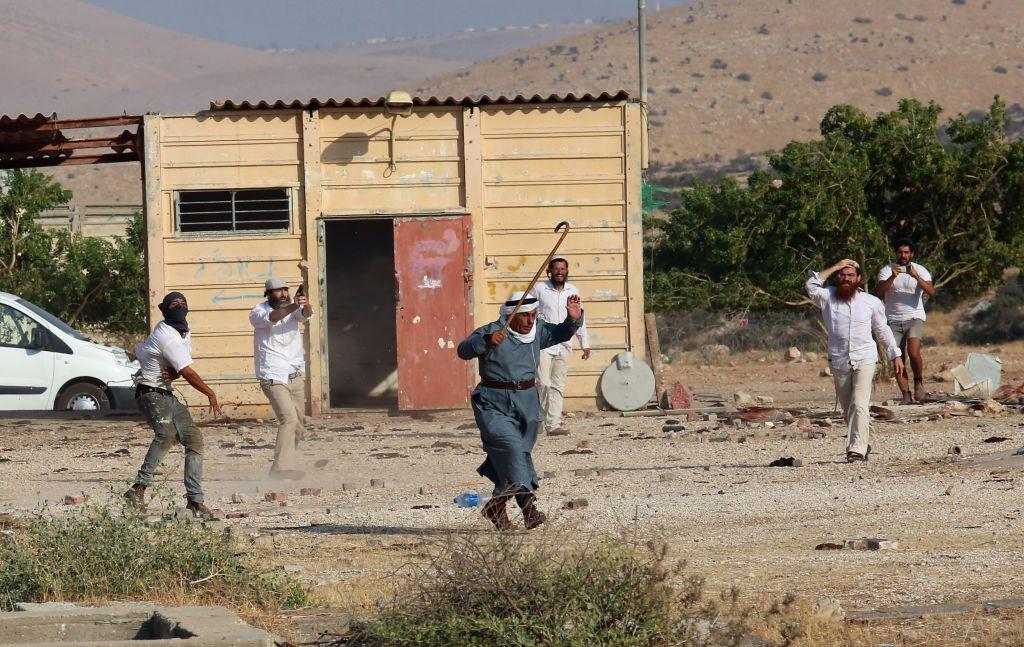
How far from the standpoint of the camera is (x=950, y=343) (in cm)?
2759

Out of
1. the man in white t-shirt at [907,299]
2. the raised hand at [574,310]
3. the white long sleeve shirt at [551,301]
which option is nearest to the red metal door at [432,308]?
the white long sleeve shirt at [551,301]

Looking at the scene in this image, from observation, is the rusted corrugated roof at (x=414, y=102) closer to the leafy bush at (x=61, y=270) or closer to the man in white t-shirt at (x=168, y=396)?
the leafy bush at (x=61, y=270)

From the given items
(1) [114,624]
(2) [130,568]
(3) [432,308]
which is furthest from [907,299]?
(1) [114,624]

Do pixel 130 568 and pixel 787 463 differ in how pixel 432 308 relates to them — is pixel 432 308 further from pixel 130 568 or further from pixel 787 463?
pixel 130 568

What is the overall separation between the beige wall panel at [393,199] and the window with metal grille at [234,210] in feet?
1.89

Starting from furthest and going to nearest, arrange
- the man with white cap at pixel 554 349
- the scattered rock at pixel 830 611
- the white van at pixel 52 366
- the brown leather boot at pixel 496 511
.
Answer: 1. the white van at pixel 52 366
2. the man with white cap at pixel 554 349
3. the brown leather boot at pixel 496 511
4. the scattered rock at pixel 830 611

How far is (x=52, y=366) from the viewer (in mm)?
18703

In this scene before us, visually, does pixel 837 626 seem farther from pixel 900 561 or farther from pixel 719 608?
pixel 900 561

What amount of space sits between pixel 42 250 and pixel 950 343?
15.5 metres

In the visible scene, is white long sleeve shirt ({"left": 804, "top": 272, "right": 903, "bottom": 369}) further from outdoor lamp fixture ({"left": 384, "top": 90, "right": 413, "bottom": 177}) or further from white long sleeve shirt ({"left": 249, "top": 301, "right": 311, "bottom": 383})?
outdoor lamp fixture ({"left": 384, "top": 90, "right": 413, "bottom": 177})

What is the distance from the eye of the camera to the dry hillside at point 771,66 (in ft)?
285

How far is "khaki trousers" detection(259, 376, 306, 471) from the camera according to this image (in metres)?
12.8

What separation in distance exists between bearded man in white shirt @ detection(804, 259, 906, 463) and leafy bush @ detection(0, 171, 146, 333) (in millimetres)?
12976

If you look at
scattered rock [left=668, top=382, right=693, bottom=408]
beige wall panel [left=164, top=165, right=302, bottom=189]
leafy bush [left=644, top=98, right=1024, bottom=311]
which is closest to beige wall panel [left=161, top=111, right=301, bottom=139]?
beige wall panel [left=164, top=165, right=302, bottom=189]
